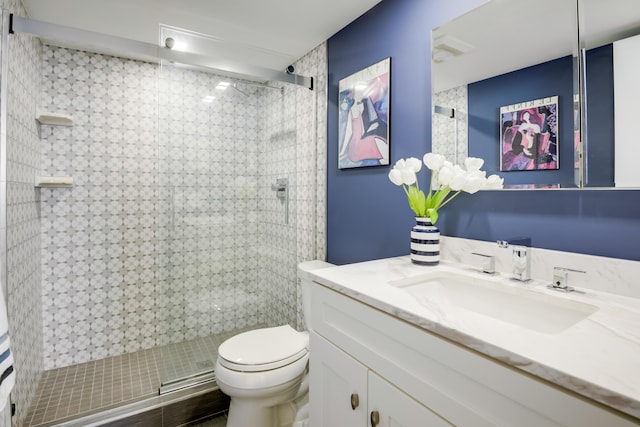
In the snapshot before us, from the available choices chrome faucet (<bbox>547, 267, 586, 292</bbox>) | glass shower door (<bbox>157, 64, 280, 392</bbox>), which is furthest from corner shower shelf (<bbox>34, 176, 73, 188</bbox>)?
chrome faucet (<bbox>547, 267, 586, 292</bbox>)

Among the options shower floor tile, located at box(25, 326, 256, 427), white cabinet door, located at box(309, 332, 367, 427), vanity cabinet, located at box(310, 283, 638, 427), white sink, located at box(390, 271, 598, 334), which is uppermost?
white sink, located at box(390, 271, 598, 334)

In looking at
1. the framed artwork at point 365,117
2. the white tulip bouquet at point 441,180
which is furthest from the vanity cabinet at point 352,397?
the framed artwork at point 365,117

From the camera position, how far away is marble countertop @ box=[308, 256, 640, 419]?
1.78ft

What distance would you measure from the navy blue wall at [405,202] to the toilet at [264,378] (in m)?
0.55

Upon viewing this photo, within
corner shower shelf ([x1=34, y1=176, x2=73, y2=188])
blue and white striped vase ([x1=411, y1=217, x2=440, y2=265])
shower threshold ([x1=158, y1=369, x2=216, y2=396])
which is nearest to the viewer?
blue and white striped vase ([x1=411, y1=217, x2=440, y2=265])

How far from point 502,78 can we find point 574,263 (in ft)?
2.42

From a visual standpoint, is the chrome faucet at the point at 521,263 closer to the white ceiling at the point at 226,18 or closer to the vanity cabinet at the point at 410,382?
the vanity cabinet at the point at 410,382

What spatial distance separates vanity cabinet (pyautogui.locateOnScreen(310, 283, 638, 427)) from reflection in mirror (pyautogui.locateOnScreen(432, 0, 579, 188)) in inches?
30.1

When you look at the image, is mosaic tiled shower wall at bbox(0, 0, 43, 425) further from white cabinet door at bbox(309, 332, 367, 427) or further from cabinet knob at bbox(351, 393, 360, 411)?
cabinet knob at bbox(351, 393, 360, 411)

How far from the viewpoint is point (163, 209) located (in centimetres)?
220

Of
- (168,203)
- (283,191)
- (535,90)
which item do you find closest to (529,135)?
(535,90)

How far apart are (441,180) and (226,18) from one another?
5.50 ft

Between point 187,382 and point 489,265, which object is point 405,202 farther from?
point 187,382

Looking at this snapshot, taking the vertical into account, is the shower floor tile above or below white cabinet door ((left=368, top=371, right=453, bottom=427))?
below
